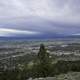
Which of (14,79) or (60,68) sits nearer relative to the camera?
(14,79)

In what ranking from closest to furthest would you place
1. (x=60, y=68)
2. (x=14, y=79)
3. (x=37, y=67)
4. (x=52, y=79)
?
(x=52, y=79)
(x=14, y=79)
(x=37, y=67)
(x=60, y=68)

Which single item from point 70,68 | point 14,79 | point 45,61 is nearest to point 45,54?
point 45,61

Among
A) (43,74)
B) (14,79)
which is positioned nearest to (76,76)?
(43,74)

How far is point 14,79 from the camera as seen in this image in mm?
21453

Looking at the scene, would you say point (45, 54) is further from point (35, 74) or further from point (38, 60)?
point (35, 74)

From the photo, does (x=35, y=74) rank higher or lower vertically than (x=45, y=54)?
lower

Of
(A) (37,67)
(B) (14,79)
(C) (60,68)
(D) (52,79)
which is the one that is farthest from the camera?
(C) (60,68)

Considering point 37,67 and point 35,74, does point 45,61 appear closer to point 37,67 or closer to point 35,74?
Result: point 37,67

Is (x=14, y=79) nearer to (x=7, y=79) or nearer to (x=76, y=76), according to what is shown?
(x=7, y=79)

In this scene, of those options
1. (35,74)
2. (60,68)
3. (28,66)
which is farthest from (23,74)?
(60,68)

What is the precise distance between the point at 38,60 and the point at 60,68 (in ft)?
8.79

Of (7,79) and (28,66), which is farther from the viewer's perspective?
(28,66)

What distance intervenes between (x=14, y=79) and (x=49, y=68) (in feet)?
14.8

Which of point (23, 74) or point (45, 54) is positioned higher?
point (45, 54)
